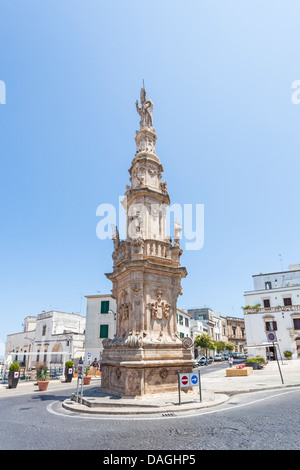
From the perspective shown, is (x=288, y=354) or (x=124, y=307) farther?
(x=288, y=354)

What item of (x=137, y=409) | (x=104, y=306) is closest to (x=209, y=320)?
(x=104, y=306)

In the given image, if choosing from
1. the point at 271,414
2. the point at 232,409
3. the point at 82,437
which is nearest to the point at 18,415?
the point at 82,437

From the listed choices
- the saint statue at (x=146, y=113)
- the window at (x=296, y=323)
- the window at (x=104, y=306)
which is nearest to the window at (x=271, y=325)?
the window at (x=296, y=323)

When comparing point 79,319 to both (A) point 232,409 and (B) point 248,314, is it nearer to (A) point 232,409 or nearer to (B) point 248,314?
(B) point 248,314

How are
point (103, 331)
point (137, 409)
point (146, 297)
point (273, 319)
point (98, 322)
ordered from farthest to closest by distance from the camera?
point (273, 319) < point (98, 322) < point (103, 331) < point (146, 297) < point (137, 409)

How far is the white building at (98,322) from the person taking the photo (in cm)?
3667

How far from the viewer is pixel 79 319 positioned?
49281 mm

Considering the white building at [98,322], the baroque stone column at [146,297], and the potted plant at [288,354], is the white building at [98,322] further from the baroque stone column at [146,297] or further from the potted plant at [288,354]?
the potted plant at [288,354]

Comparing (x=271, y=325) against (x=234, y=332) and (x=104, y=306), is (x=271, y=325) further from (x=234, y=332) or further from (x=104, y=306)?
(x=234, y=332)

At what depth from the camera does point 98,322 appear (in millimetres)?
37688

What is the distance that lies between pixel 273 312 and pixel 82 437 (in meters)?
41.9

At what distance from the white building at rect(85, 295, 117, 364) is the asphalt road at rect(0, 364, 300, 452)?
89.1 feet

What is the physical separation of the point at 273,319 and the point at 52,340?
110ft
